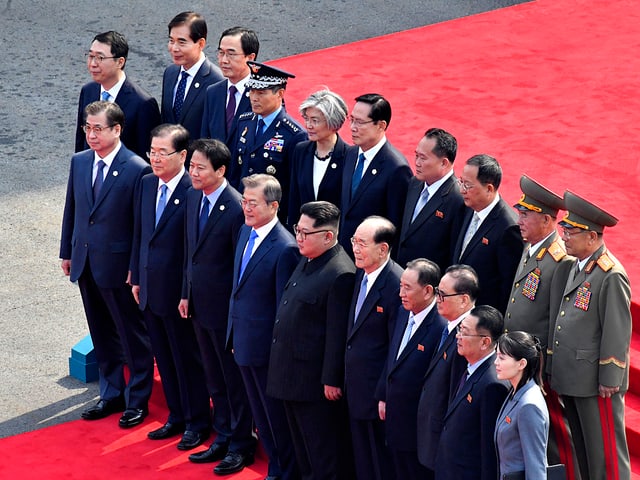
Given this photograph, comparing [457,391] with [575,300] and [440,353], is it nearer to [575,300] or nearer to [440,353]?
[440,353]

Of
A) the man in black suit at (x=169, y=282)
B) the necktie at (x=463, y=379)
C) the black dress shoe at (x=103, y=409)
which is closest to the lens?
the necktie at (x=463, y=379)

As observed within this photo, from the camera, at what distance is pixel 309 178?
6.83 m

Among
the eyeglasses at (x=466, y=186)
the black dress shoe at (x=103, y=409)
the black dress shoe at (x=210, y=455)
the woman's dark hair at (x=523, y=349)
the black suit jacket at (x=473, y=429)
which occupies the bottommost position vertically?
the black dress shoe at (x=103, y=409)

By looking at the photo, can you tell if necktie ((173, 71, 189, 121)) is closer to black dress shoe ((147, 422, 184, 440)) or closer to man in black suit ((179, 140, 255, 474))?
man in black suit ((179, 140, 255, 474))

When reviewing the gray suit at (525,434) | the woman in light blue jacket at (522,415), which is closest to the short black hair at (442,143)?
the woman in light blue jacket at (522,415)

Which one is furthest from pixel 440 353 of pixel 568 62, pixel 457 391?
pixel 568 62

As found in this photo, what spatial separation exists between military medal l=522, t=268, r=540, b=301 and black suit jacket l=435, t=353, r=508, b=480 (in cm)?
57

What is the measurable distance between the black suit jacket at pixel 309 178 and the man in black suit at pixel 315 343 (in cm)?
64

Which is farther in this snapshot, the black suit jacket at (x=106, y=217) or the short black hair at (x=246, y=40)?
the short black hair at (x=246, y=40)

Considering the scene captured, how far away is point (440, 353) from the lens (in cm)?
568

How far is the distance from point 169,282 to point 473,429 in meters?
2.18

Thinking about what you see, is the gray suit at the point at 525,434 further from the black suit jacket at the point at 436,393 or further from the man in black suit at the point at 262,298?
the man in black suit at the point at 262,298

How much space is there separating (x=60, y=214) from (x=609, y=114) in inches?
153

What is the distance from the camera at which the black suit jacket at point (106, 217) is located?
724 cm
